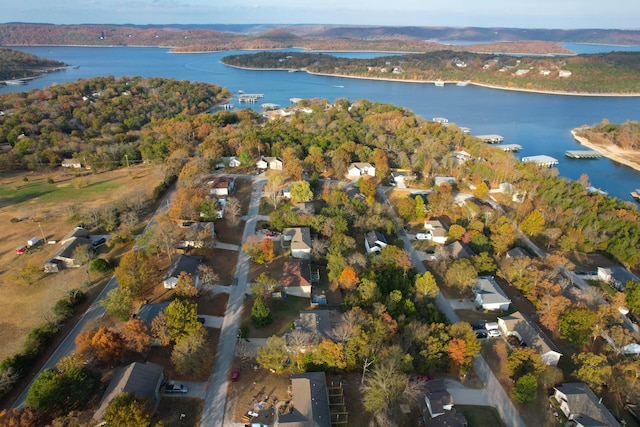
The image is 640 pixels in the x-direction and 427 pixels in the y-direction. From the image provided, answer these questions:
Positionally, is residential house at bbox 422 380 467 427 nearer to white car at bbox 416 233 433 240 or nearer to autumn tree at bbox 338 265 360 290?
autumn tree at bbox 338 265 360 290

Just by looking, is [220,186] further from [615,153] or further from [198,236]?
[615,153]

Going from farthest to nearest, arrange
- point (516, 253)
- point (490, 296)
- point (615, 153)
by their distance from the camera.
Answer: point (615, 153), point (516, 253), point (490, 296)

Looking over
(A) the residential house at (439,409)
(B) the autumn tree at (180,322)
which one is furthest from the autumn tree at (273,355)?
(A) the residential house at (439,409)

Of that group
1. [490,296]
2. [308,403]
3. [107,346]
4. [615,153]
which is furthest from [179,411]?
[615,153]

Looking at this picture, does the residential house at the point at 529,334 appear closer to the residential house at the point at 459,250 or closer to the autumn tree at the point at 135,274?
the residential house at the point at 459,250

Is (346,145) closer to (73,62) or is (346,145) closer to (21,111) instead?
(21,111)

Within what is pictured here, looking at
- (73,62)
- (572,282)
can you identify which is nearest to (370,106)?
(572,282)

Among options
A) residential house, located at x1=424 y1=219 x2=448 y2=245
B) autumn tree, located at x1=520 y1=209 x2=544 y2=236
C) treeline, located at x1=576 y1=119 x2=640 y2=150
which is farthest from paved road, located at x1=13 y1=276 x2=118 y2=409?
treeline, located at x1=576 y1=119 x2=640 y2=150
